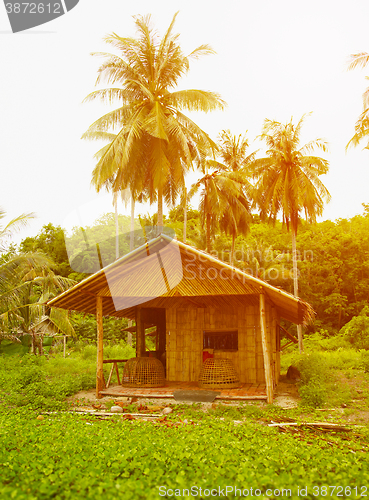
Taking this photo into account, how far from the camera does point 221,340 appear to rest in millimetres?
11859

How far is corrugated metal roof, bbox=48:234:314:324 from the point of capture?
970cm

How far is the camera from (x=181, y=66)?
17172 mm

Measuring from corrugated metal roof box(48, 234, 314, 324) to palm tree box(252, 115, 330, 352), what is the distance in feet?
45.4

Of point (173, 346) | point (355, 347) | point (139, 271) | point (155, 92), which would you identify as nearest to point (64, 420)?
point (139, 271)

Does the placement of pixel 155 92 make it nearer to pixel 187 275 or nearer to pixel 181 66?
pixel 181 66

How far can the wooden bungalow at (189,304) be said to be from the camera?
978 cm

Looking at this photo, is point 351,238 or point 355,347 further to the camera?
point 351,238

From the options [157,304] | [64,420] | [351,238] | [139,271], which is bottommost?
[64,420]

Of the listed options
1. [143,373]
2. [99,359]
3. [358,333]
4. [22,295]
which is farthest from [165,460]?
[358,333]

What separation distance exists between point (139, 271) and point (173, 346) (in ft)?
9.00

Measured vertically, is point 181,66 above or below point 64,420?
above

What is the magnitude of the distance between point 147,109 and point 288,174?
33.8 ft

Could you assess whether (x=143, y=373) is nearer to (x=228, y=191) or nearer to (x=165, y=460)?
(x=165, y=460)

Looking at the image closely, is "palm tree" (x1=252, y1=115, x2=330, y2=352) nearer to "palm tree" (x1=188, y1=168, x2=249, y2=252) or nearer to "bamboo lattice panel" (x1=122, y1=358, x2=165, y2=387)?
"palm tree" (x1=188, y1=168, x2=249, y2=252)
